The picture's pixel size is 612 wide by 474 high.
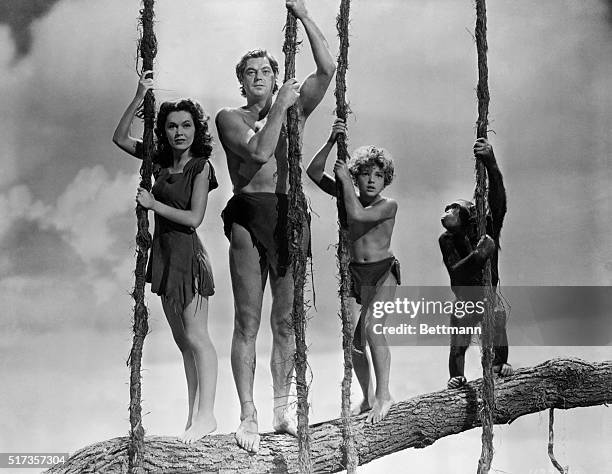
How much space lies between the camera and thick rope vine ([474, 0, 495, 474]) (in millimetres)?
4445

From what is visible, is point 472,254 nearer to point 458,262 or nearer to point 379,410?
point 458,262

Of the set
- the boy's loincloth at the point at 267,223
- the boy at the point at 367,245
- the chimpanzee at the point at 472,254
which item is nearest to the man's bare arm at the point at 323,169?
the boy at the point at 367,245

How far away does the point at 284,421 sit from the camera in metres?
4.42

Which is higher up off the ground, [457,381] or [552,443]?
[457,381]

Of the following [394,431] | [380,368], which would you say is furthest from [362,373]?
[394,431]

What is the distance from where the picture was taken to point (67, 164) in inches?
182

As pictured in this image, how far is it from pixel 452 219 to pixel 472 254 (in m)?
0.21

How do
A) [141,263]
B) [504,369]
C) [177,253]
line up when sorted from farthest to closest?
1. [504,369]
2. [177,253]
3. [141,263]

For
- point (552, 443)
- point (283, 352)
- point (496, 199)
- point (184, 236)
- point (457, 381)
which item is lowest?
point (552, 443)

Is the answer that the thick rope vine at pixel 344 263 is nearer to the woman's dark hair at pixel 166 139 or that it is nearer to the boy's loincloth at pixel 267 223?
the boy's loincloth at pixel 267 223

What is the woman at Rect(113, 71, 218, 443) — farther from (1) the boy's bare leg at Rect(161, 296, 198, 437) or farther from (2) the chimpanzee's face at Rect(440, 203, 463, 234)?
(2) the chimpanzee's face at Rect(440, 203, 463, 234)

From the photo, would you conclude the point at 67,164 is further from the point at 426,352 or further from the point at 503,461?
the point at 503,461

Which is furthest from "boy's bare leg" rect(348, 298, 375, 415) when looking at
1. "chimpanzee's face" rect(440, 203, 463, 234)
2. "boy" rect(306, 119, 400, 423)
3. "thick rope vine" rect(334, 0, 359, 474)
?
"chimpanzee's face" rect(440, 203, 463, 234)

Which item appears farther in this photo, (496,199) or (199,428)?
(496,199)
